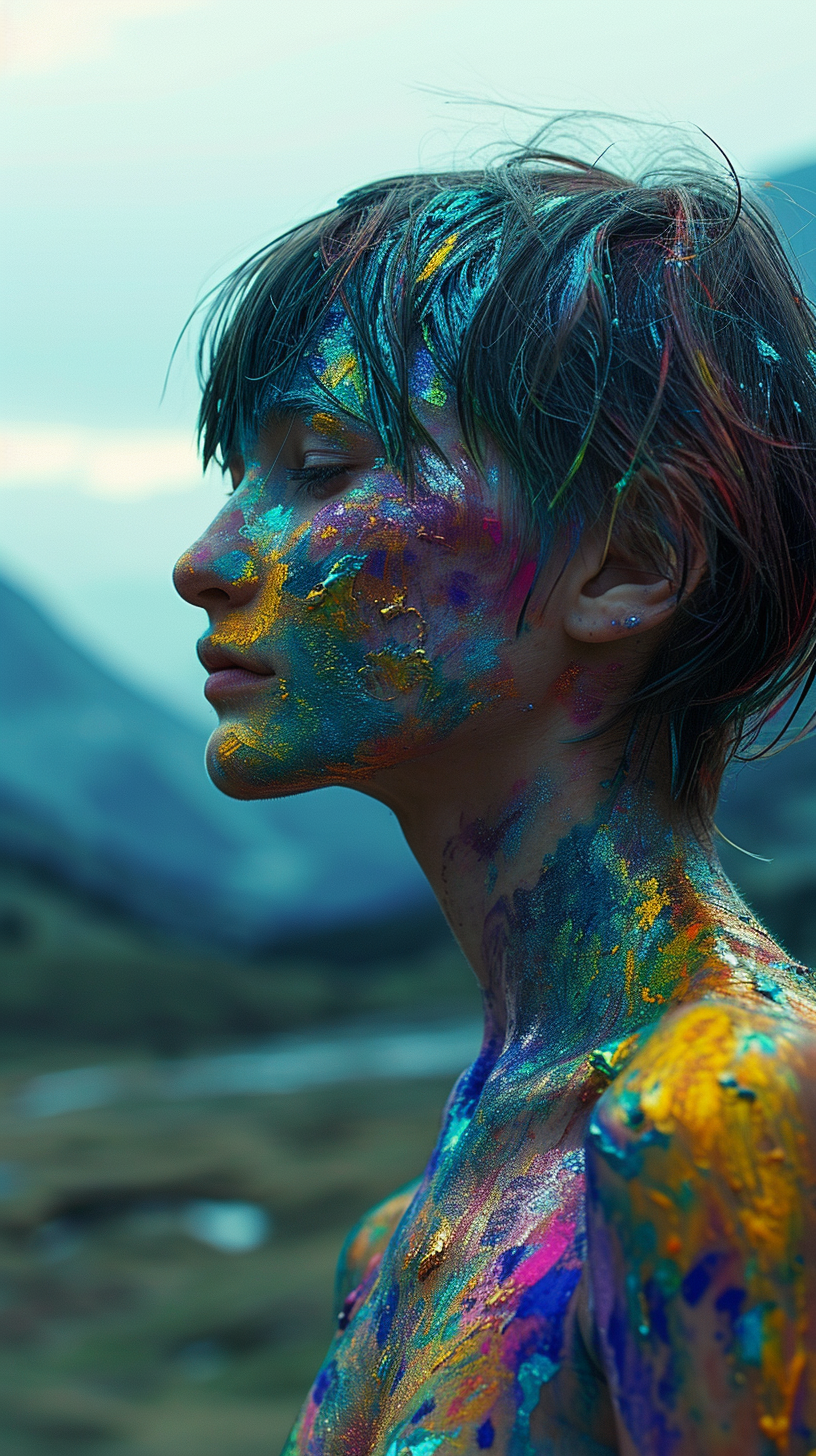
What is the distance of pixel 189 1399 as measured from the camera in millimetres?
3898

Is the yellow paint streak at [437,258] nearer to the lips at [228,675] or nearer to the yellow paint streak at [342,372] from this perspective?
the yellow paint streak at [342,372]

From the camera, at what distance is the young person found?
3.53ft

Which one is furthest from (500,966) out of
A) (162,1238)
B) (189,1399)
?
(162,1238)

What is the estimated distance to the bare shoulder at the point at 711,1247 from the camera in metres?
0.76

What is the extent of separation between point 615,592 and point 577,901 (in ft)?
0.83

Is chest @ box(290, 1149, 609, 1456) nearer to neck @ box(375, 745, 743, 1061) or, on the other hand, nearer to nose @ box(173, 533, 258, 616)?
neck @ box(375, 745, 743, 1061)

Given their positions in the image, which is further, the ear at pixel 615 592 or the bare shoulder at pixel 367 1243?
the bare shoulder at pixel 367 1243

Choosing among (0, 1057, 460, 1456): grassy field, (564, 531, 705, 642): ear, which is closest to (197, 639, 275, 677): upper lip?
(564, 531, 705, 642): ear

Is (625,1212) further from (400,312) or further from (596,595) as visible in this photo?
(400,312)

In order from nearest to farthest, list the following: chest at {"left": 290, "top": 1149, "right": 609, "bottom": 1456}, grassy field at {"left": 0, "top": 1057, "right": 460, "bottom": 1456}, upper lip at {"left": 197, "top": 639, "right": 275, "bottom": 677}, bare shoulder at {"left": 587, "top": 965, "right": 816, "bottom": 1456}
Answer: bare shoulder at {"left": 587, "top": 965, "right": 816, "bottom": 1456} → chest at {"left": 290, "top": 1149, "right": 609, "bottom": 1456} → upper lip at {"left": 197, "top": 639, "right": 275, "bottom": 677} → grassy field at {"left": 0, "top": 1057, "right": 460, "bottom": 1456}

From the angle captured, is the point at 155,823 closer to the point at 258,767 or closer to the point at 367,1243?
the point at 367,1243

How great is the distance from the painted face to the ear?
0.04 meters

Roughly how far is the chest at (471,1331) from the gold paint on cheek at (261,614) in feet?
1.58

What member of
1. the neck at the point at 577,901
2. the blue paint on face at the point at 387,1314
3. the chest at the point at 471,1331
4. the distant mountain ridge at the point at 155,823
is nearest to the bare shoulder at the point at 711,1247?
the chest at the point at 471,1331
